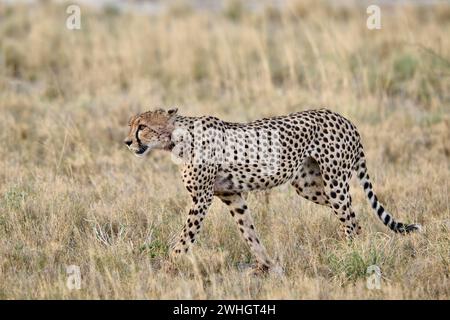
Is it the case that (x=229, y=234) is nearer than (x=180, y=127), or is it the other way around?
(x=180, y=127)

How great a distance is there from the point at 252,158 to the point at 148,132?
2.31 ft

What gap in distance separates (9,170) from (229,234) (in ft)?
7.67

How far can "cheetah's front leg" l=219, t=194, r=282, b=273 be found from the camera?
5.99 meters

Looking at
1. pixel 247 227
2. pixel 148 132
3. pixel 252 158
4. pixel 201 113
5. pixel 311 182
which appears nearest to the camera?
pixel 148 132

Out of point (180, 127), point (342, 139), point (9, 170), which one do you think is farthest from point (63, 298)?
point (9, 170)

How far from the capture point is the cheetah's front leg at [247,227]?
19.7ft

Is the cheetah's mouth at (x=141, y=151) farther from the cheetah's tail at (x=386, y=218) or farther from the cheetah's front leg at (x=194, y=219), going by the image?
the cheetah's tail at (x=386, y=218)

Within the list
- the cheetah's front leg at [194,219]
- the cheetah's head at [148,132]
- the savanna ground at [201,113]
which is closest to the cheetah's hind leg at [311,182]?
the savanna ground at [201,113]

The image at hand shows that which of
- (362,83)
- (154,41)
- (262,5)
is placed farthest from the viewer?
(262,5)

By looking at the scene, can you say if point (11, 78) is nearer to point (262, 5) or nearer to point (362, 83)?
point (362, 83)

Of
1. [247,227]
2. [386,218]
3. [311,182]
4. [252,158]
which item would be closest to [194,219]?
[247,227]

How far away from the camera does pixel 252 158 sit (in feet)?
19.5

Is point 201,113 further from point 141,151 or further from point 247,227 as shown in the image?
point 141,151

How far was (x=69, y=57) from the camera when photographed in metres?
11.9
